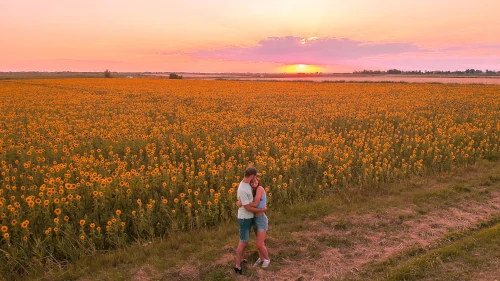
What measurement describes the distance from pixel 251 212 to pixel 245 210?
0.33ft

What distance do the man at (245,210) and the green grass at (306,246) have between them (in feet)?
0.90

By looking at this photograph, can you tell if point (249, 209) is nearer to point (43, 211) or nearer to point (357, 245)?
point (357, 245)

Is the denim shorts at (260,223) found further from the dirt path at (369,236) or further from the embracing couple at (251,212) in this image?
the dirt path at (369,236)

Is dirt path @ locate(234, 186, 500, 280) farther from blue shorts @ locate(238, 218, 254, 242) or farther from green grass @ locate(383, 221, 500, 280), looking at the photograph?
blue shorts @ locate(238, 218, 254, 242)

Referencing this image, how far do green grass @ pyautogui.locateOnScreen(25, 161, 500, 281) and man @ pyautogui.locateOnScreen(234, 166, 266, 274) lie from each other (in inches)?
10.9

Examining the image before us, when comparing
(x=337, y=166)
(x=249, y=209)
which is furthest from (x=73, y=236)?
(x=337, y=166)

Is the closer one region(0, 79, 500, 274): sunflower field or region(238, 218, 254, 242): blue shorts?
region(238, 218, 254, 242): blue shorts

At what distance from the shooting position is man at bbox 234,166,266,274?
17.8 feet

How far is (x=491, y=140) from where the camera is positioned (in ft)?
48.5

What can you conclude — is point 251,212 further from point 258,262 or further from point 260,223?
point 258,262

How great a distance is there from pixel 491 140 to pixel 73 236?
51.6 ft

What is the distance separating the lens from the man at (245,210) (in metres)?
5.41

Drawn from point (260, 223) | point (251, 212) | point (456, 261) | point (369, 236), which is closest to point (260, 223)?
point (260, 223)

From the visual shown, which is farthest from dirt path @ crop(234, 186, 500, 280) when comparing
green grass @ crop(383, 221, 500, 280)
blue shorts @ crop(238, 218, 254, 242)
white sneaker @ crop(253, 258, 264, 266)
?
blue shorts @ crop(238, 218, 254, 242)
